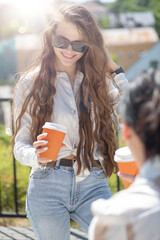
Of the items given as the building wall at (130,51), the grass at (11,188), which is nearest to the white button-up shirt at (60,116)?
the grass at (11,188)

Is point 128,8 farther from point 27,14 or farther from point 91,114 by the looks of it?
point 91,114

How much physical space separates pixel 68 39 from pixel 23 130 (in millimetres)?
534

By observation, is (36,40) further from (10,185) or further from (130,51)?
(10,185)

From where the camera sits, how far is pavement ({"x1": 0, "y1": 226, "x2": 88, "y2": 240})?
3400mm

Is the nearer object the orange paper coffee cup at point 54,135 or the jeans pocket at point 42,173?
the orange paper coffee cup at point 54,135

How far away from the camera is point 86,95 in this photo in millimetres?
2213

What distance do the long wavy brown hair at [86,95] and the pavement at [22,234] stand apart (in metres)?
1.41

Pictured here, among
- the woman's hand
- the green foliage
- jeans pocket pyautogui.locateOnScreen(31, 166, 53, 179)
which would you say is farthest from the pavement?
the woman's hand

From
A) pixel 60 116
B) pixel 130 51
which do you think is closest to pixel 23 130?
pixel 60 116

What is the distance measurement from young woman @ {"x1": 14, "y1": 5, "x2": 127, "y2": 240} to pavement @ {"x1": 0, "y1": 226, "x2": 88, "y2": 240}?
1318 mm

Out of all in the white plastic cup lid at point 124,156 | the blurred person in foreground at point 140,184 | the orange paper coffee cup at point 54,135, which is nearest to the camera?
the blurred person in foreground at point 140,184

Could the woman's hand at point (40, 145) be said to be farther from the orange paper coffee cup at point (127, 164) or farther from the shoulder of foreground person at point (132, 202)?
the shoulder of foreground person at point (132, 202)

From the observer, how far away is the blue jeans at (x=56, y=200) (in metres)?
2.04

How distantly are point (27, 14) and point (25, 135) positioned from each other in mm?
69232
